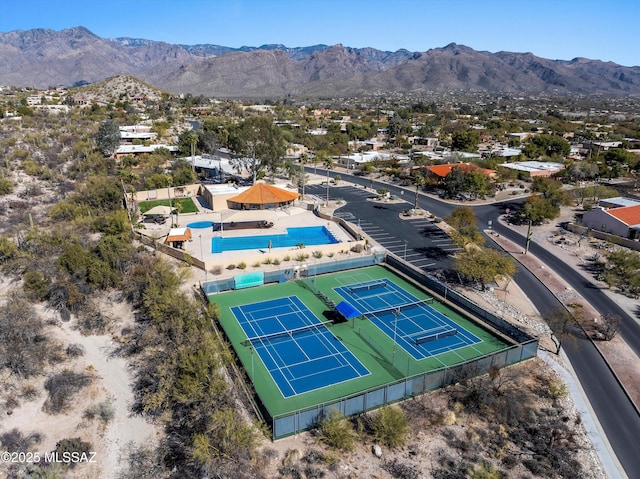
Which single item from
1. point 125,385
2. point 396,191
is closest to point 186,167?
point 396,191

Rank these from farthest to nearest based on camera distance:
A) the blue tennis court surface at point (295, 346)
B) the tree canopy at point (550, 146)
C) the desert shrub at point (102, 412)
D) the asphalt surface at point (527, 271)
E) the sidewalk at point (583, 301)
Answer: the tree canopy at point (550, 146) → the sidewalk at point (583, 301) → the blue tennis court surface at point (295, 346) → the asphalt surface at point (527, 271) → the desert shrub at point (102, 412)

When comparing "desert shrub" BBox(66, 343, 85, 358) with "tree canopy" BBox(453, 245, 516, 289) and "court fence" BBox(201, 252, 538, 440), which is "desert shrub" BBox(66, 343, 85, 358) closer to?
"court fence" BBox(201, 252, 538, 440)

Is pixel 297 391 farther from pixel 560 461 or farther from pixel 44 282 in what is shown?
pixel 44 282

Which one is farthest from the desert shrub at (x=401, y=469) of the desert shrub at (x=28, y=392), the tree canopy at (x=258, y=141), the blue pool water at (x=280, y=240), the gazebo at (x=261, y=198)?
the tree canopy at (x=258, y=141)

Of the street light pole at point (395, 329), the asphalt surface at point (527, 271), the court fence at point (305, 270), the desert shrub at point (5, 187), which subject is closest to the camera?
the asphalt surface at point (527, 271)

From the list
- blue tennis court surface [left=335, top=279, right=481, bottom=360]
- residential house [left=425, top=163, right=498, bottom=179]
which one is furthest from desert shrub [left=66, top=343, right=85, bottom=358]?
residential house [left=425, top=163, right=498, bottom=179]

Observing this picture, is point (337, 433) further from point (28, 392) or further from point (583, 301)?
point (583, 301)

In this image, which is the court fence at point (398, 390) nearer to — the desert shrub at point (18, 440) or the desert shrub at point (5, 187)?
the desert shrub at point (18, 440)
